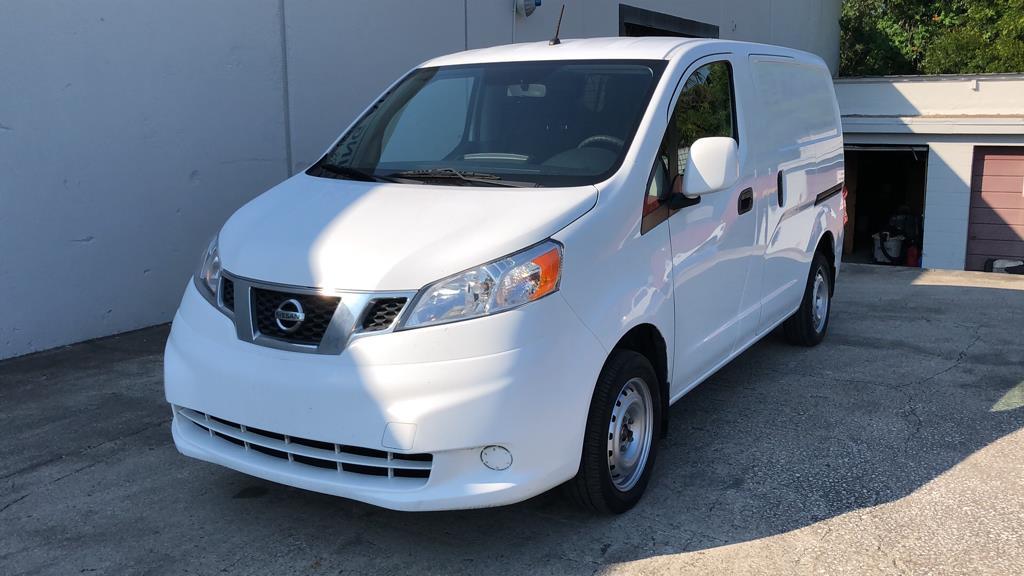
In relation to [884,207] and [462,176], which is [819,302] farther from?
[884,207]

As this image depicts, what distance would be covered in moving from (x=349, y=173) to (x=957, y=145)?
1781 cm

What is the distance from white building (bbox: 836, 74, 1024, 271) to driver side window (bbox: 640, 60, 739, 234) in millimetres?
16049

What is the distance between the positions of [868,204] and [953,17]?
5912 mm

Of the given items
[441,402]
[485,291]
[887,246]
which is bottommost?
[887,246]

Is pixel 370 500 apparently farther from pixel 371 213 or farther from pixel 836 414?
pixel 836 414

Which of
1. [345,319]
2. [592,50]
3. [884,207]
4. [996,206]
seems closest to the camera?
[345,319]

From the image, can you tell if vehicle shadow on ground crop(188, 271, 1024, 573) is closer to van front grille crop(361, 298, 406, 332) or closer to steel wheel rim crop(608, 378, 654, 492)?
steel wheel rim crop(608, 378, 654, 492)

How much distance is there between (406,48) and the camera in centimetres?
950

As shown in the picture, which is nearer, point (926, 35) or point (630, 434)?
point (630, 434)

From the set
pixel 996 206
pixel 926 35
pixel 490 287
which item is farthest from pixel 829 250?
pixel 926 35

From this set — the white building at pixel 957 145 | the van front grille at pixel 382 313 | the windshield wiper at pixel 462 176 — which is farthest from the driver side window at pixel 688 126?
the white building at pixel 957 145

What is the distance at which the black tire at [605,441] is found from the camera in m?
3.51

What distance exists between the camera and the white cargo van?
321 cm

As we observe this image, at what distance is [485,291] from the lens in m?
3.27
